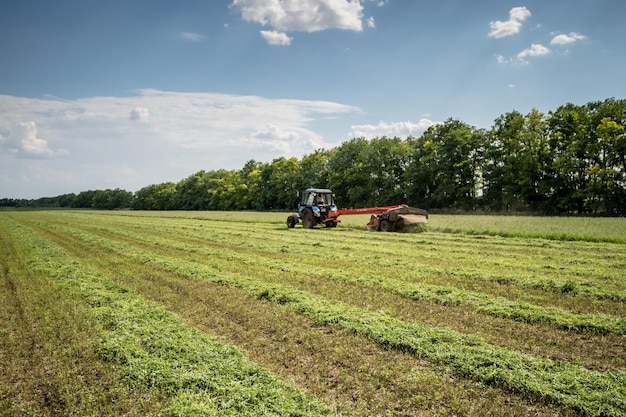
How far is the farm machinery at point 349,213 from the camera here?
65.5ft

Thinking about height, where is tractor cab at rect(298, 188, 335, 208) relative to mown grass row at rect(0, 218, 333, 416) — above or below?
above

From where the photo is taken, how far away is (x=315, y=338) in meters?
5.33

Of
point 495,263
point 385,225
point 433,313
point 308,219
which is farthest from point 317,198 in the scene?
point 433,313

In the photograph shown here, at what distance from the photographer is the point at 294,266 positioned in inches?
412

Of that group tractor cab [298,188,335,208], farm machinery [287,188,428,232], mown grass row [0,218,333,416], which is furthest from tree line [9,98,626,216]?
mown grass row [0,218,333,416]

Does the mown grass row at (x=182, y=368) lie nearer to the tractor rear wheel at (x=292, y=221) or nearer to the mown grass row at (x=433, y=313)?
the mown grass row at (x=433, y=313)

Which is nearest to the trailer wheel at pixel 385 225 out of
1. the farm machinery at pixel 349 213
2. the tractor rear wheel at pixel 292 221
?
the farm machinery at pixel 349 213

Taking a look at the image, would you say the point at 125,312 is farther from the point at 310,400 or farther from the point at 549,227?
the point at 549,227

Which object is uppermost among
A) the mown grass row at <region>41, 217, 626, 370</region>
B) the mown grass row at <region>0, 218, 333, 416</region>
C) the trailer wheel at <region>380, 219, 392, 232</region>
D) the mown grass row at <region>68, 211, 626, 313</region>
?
the trailer wheel at <region>380, 219, 392, 232</region>

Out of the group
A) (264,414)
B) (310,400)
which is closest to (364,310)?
(310,400)

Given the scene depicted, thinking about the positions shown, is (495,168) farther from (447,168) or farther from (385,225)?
(385,225)

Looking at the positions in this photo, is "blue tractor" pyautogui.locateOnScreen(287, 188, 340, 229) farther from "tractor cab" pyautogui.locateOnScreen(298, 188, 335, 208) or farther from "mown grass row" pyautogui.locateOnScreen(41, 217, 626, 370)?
"mown grass row" pyautogui.locateOnScreen(41, 217, 626, 370)

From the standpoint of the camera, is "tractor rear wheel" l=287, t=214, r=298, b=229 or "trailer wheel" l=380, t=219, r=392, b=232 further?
"tractor rear wheel" l=287, t=214, r=298, b=229

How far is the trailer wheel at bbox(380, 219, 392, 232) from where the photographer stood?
20.1 metres
